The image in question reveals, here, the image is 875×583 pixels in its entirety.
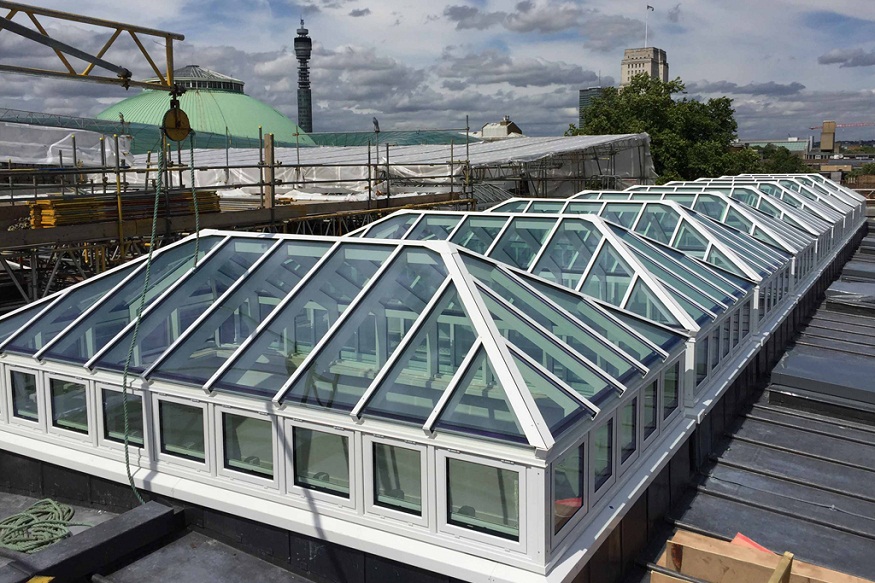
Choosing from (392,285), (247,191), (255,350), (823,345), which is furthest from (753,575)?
(247,191)

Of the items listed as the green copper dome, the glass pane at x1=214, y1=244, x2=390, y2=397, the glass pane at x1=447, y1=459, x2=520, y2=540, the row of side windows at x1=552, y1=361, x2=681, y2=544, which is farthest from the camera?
the green copper dome

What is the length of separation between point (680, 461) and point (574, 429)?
3.40m

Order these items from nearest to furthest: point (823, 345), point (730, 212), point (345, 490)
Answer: point (345, 490) < point (823, 345) < point (730, 212)

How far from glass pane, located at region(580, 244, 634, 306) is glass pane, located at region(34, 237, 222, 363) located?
5446 millimetres

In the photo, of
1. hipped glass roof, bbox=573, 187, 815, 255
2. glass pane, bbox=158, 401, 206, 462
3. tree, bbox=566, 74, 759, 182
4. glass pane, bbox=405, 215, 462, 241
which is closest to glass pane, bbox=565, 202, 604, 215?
hipped glass roof, bbox=573, 187, 815, 255

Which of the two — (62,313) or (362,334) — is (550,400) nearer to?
(362,334)

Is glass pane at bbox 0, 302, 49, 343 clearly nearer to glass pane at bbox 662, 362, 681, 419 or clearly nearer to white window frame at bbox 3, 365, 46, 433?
white window frame at bbox 3, 365, 46, 433

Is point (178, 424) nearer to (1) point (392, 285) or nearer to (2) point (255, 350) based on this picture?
(2) point (255, 350)

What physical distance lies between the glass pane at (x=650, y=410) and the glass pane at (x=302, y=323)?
3.09m

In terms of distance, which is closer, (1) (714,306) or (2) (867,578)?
(2) (867,578)

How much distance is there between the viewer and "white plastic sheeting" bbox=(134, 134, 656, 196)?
1324 inches

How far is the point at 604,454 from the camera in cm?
709

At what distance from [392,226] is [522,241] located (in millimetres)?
3434

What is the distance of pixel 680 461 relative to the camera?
29.5ft
